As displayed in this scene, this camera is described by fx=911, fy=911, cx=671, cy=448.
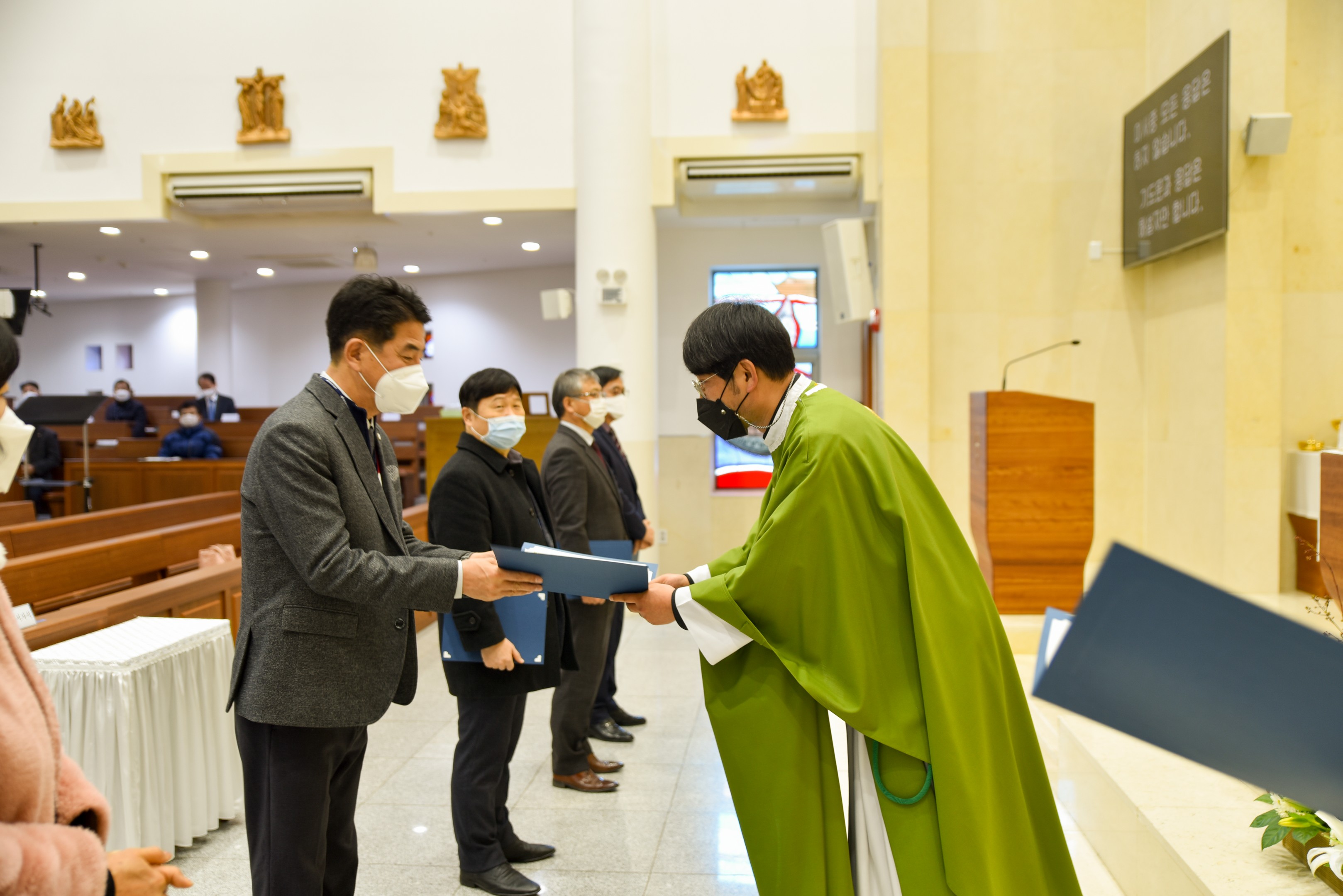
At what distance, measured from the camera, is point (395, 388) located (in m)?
1.86

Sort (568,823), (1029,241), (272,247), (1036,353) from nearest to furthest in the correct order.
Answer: (568,823)
(1036,353)
(1029,241)
(272,247)

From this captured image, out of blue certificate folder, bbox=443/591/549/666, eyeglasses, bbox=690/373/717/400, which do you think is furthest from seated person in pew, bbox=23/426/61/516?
eyeglasses, bbox=690/373/717/400

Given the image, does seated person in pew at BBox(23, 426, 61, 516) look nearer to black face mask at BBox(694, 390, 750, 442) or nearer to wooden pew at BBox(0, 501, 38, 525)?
wooden pew at BBox(0, 501, 38, 525)

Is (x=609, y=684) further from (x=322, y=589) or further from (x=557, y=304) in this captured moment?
(x=557, y=304)

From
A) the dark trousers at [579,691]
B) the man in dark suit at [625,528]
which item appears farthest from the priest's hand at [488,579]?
the man in dark suit at [625,528]

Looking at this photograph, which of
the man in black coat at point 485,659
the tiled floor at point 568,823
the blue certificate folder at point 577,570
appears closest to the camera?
the blue certificate folder at point 577,570

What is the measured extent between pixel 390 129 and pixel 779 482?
6931 millimetres

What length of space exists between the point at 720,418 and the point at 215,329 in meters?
12.7

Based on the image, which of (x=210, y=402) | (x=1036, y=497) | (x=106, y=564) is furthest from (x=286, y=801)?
(x=210, y=402)

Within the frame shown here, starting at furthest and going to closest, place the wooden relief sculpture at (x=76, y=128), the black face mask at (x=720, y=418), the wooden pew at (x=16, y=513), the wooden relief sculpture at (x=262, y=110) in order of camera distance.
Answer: the wooden relief sculpture at (x=76, y=128), the wooden relief sculpture at (x=262, y=110), the wooden pew at (x=16, y=513), the black face mask at (x=720, y=418)

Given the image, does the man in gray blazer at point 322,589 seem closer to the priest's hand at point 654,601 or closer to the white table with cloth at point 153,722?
the priest's hand at point 654,601

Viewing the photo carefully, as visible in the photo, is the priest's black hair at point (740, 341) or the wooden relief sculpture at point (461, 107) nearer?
the priest's black hair at point (740, 341)

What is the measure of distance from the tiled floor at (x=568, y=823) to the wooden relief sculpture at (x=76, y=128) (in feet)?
20.4

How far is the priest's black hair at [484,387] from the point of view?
9.05 feet
